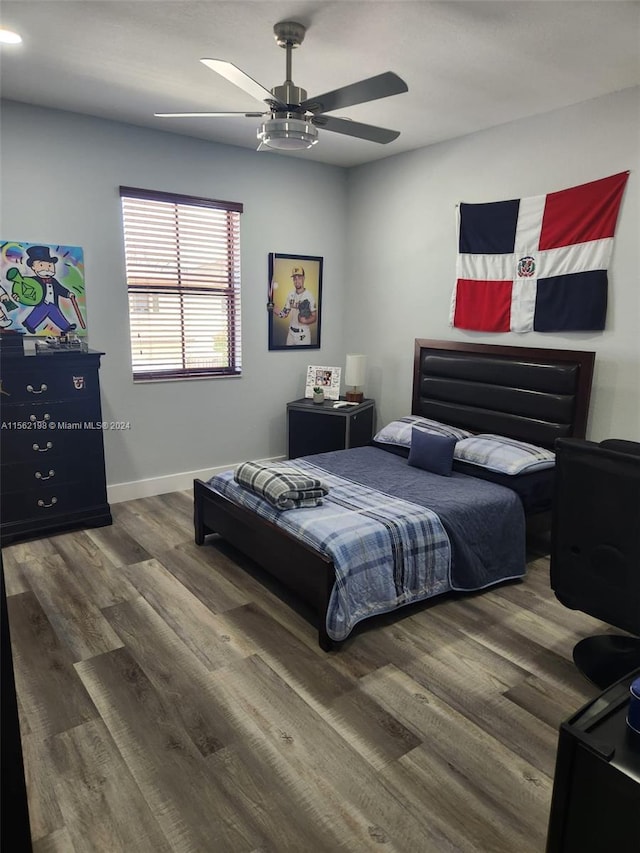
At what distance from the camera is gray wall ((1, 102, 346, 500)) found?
12.2 feet

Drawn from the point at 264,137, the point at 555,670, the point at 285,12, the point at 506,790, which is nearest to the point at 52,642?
the point at 506,790

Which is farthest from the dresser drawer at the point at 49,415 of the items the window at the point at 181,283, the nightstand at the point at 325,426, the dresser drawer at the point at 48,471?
the nightstand at the point at 325,426

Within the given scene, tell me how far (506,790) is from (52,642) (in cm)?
198

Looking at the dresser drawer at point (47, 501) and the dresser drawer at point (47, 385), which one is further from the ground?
the dresser drawer at point (47, 385)

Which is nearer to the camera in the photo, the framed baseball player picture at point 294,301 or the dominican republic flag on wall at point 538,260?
the dominican republic flag on wall at point 538,260

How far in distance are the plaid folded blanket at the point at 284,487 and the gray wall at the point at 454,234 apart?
1.86 meters

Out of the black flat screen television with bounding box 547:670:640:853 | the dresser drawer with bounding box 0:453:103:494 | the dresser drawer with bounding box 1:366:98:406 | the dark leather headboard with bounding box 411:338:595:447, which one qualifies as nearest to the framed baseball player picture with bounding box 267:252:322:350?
the dark leather headboard with bounding box 411:338:595:447

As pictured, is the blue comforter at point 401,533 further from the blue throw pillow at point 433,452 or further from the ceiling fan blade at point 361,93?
the ceiling fan blade at point 361,93

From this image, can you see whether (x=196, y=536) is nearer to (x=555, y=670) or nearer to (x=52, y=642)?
(x=52, y=642)

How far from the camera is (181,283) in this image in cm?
441

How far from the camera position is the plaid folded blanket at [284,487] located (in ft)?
9.63

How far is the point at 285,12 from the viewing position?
235 centimetres

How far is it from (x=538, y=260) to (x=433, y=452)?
1490mm

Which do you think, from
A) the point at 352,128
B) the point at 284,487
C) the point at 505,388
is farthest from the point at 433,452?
the point at 352,128
